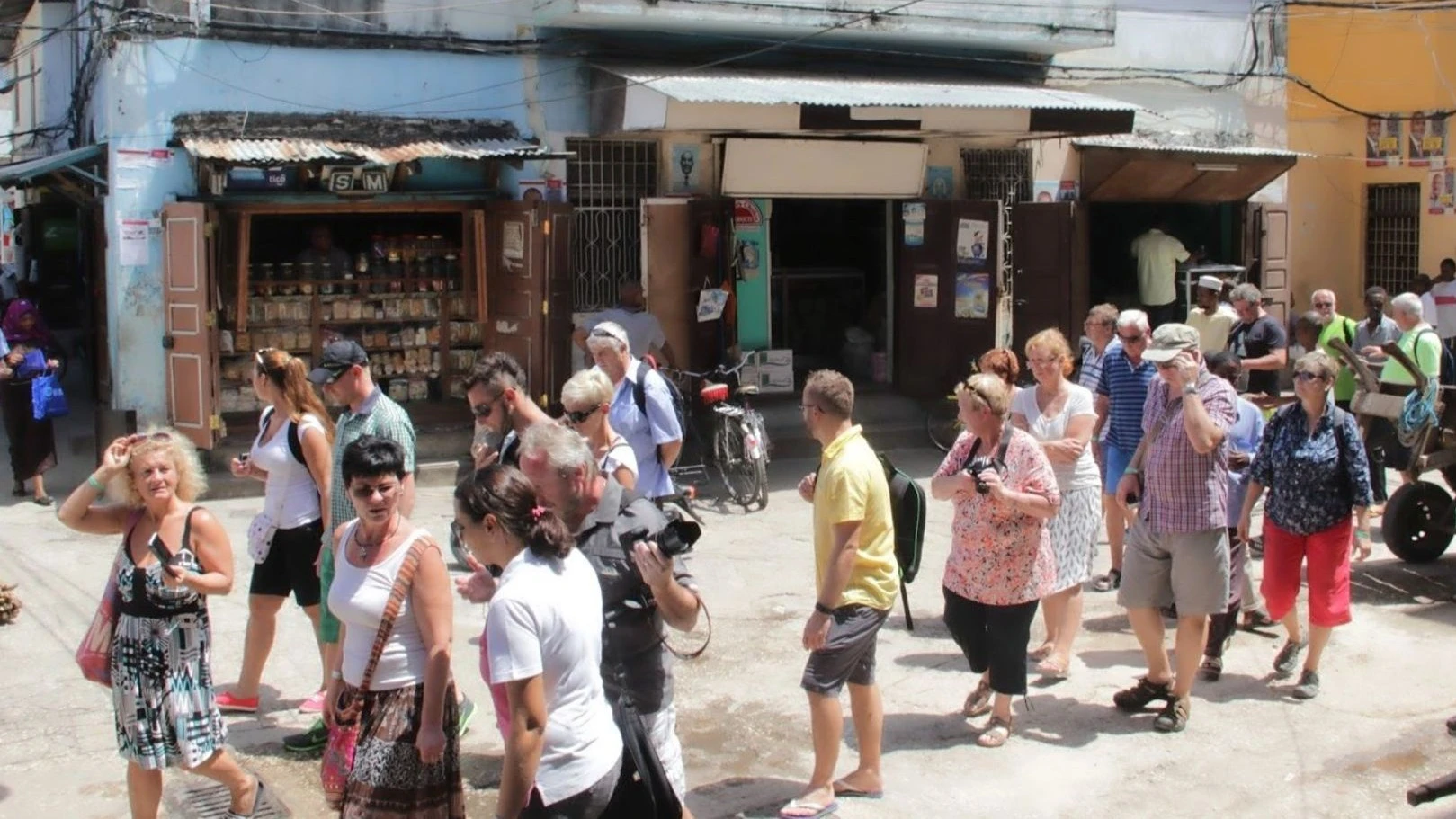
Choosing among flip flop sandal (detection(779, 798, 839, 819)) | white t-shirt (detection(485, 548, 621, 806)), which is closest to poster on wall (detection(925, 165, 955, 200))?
flip flop sandal (detection(779, 798, 839, 819))

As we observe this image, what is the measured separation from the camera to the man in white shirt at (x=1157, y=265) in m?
15.8

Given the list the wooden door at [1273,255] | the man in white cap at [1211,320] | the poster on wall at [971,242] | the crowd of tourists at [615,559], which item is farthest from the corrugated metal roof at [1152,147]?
the crowd of tourists at [615,559]

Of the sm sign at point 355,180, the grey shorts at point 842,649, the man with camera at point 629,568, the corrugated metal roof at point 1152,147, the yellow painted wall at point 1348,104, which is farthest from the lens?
the yellow painted wall at point 1348,104

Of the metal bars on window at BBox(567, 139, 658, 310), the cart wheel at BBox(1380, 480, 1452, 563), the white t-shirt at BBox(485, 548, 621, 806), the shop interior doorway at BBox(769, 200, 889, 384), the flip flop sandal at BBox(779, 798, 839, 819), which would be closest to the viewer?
the white t-shirt at BBox(485, 548, 621, 806)

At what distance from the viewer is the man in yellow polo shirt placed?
217 inches

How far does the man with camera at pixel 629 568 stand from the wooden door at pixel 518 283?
7.96 meters

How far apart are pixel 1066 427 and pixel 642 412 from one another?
6.67ft

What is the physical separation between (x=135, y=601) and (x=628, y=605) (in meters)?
1.75

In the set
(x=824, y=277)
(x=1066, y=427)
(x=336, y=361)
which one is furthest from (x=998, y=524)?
(x=824, y=277)

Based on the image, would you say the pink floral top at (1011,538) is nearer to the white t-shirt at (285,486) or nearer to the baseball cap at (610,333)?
the baseball cap at (610,333)

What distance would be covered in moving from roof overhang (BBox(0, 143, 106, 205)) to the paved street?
4358mm

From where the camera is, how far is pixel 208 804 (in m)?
6.04

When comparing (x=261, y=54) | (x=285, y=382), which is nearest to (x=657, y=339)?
(x=261, y=54)

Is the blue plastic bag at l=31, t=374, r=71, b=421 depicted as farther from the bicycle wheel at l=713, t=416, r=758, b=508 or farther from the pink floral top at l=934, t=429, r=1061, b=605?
the pink floral top at l=934, t=429, r=1061, b=605
